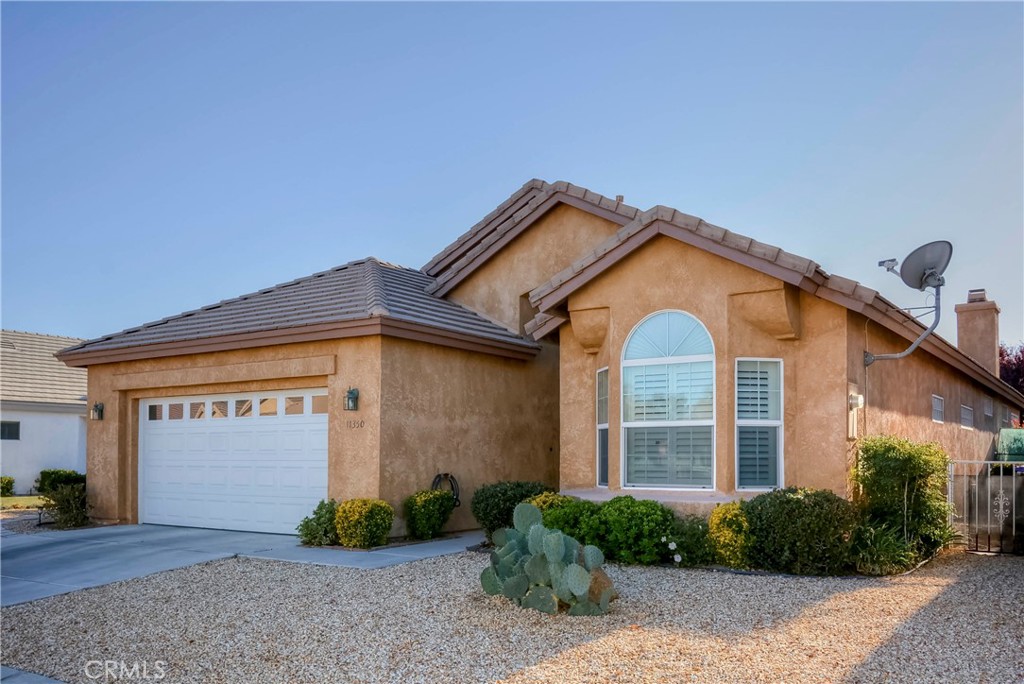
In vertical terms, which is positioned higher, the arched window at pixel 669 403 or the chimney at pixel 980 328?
the chimney at pixel 980 328

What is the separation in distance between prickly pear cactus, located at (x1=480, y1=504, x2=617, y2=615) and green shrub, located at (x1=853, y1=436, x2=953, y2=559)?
450 centimetres

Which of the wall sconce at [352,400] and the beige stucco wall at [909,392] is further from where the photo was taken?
the wall sconce at [352,400]

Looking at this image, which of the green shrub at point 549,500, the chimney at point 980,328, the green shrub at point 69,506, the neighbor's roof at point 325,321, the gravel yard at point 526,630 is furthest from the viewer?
the chimney at point 980,328

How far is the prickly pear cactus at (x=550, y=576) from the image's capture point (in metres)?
7.63

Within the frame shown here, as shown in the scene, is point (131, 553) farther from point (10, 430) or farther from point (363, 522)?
point (10, 430)

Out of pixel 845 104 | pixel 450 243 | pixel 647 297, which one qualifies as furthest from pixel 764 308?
pixel 450 243

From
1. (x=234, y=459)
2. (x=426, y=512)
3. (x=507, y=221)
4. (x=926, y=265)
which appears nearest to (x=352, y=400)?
(x=426, y=512)

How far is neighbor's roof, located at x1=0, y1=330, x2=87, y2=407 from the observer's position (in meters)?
26.1

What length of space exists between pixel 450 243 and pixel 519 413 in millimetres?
4675

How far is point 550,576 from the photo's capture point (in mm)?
7754

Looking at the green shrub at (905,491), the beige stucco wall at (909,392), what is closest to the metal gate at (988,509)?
the green shrub at (905,491)

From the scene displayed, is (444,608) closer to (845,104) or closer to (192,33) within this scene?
(845,104)

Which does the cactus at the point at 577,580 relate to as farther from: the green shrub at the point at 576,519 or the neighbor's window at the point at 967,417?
the neighbor's window at the point at 967,417

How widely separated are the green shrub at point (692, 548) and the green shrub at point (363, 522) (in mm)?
4326
